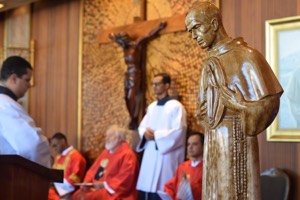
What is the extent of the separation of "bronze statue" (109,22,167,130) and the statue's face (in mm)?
3438

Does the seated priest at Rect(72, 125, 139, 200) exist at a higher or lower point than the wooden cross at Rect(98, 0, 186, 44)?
lower

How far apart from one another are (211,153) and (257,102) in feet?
1.11

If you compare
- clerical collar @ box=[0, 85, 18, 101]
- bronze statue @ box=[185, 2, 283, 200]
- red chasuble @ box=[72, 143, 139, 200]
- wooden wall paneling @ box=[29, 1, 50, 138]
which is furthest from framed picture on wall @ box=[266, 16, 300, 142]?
wooden wall paneling @ box=[29, 1, 50, 138]

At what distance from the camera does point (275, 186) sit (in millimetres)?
4352

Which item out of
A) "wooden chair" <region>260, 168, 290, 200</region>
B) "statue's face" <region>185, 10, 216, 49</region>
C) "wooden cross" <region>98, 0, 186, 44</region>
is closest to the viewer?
"statue's face" <region>185, 10, 216, 49</region>

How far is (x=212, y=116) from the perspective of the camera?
265 cm

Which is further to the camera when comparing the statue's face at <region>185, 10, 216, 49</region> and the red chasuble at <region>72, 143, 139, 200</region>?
the red chasuble at <region>72, 143, 139, 200</region>

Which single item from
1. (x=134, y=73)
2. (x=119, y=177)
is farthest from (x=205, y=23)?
(x=134, y=73)

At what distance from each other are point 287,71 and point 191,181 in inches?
49.7

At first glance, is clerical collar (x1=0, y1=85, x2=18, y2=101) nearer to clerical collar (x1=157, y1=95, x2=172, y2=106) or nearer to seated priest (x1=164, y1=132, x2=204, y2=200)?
seated priest (x1=164, y1=132, x2=204, y2=200)

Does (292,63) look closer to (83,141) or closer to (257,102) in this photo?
(257,102)

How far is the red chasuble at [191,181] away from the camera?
15.7 feet

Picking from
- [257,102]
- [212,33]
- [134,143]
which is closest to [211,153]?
[257,102]

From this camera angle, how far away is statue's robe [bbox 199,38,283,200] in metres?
2.54
